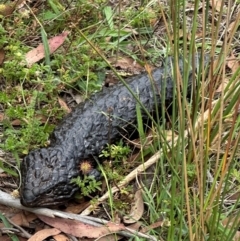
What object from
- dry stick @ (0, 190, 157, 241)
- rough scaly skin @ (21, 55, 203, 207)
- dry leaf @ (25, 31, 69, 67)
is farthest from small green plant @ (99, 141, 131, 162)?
dry leaf @ (25, 31, 69, 67)

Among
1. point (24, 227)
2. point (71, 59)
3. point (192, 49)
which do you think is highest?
point (192, 49)

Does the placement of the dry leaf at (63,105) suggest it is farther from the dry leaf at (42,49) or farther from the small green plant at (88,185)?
the small green plant at (88,185)

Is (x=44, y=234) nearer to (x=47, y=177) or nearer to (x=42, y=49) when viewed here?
(x=47, y=177)

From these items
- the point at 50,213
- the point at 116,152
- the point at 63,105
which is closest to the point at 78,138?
the point at 116,152

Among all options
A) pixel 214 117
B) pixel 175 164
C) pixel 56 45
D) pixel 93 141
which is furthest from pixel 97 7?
pixel 175 164

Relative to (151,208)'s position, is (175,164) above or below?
above

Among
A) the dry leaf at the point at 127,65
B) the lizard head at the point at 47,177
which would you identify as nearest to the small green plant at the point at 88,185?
the lizard head at the point at 47,177

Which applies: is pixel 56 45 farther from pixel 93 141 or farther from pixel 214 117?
pixel 214 117
